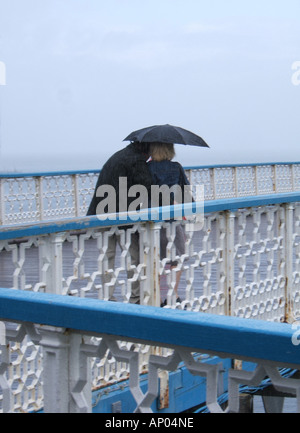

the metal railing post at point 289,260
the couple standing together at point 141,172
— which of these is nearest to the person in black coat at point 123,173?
the couple standing together at point 141,172

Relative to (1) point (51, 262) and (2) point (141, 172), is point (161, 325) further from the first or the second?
(2) point (141, 172)

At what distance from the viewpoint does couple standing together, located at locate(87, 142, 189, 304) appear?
19.4 ft

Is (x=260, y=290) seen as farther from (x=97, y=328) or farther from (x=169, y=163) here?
(x=97, y=328)

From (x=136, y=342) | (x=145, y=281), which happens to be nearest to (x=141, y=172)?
(x=145, y=281)

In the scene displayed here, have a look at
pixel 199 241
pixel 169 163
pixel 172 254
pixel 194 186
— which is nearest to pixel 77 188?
pixel 199 241

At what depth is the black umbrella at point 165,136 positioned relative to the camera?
6.84 meters

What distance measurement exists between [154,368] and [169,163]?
4858 millimetres

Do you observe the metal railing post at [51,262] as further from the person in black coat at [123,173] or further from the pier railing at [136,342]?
the person in black coat at [123,173]

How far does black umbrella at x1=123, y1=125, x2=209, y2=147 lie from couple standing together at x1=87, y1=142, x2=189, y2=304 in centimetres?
7

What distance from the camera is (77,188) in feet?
46.9

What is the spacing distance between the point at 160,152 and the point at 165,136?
0.30 m

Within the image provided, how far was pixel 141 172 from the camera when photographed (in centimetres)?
625

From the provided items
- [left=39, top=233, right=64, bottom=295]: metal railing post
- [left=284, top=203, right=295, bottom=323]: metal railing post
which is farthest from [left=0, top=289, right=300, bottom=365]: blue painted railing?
[left=284, top=203, right=295, bottom=323]: metal railing post

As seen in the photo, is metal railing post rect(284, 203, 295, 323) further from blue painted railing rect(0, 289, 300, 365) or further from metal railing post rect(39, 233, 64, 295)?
blue painted railing rect(0, 289, 300, 365)
